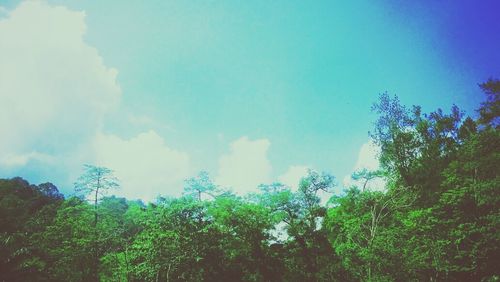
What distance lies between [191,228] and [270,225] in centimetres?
921

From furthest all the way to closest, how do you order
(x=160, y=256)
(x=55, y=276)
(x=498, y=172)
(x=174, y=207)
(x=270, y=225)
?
(x=270, y=225), (x=174, y=207), (x=160, y=256), (x=55, y=276), (x=498, y=172)

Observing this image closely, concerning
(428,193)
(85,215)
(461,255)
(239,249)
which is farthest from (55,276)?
(428,193)

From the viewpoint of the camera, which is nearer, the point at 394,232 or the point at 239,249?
the point at 394,232

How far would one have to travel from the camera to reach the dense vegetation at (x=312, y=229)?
18297 mm

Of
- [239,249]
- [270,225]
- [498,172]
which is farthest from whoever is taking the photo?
[270,225]

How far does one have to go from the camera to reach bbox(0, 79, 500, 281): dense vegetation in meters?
18.3

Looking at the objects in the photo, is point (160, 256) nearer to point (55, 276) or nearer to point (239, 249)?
point (55, 276)

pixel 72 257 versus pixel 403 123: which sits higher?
pixel 403 123

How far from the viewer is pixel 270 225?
99.2ft

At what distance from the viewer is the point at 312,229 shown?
35750 mm

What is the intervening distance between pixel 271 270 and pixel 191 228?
12.2 metres

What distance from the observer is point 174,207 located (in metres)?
23.0

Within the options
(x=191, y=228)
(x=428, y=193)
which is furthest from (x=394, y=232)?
(x=191, y=228)

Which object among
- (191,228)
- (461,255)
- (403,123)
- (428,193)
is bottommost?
(461,255)
